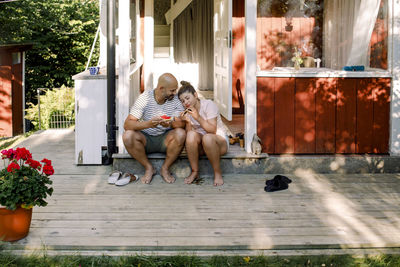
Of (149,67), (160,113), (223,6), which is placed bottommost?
(160,113)

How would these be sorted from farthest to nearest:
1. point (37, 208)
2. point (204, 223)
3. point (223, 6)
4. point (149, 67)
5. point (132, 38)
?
point (149, 67) < point (132, 38) < point (223, 6) < point (37, 208) < point (204, 223)

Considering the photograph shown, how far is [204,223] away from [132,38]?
391cm

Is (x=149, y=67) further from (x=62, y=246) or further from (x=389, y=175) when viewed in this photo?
(x=62, y=246)

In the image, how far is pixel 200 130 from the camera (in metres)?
4.96

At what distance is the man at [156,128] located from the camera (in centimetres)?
480

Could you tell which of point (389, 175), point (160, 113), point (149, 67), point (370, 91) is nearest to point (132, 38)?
point (149, 67)

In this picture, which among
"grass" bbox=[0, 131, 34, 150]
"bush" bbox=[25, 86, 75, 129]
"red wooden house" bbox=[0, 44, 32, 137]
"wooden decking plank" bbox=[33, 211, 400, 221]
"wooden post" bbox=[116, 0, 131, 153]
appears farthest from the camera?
"red wooden house" bbox=[0, 44, 32, 137]

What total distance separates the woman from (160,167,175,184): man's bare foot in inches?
5.3

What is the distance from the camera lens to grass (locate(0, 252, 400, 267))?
312 cm

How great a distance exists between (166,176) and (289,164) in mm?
1189

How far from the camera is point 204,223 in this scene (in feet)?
12.5

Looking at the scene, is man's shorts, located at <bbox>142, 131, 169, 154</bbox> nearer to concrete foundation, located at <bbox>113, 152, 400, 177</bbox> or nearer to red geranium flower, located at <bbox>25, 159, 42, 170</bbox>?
concrete foundation, located at <bbox>113, 152, 400, 177</bbox>

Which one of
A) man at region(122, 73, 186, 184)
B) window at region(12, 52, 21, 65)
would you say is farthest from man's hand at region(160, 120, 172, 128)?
window at region(12, 52, 21, 65)

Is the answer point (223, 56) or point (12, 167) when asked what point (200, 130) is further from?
point (12, 167)
